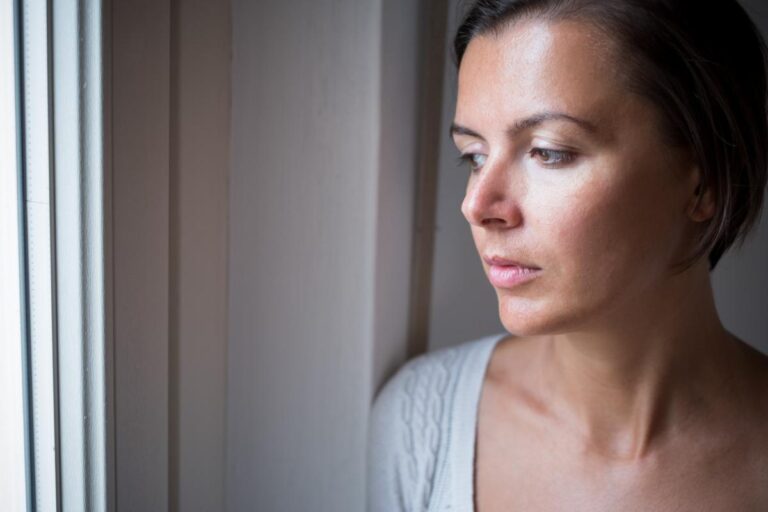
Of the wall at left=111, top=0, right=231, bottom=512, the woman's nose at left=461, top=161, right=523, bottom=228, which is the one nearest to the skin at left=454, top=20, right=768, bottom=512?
the woman's nose at left=461, top=161, right=523, bottom=228

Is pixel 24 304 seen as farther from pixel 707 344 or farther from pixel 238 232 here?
pixel 707 344

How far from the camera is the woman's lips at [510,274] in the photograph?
823mm

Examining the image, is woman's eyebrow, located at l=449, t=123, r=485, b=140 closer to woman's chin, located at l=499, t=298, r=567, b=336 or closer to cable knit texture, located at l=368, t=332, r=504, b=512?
woman's chin, located at l=499, t=298, r=567, b=336

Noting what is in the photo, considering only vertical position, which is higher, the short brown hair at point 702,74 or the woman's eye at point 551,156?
the short brown hair at point 702,74

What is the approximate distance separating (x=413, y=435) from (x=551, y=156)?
538 mm

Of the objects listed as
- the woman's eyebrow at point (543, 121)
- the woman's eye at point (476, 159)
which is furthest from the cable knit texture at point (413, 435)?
the woman's eyebrow at point (543, 121)

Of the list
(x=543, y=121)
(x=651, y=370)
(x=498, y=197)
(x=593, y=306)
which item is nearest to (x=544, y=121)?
(x=543, y=121)

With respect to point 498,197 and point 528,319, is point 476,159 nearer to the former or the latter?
point 498,197

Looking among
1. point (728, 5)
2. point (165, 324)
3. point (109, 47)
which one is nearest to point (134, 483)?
point (165, 324)

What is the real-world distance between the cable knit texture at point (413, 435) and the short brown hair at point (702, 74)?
0.44m

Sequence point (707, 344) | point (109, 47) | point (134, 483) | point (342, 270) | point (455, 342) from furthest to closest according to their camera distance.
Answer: point (455, 342), point (342, 270), point (707, 344), point (134, 483), point (109, 47)

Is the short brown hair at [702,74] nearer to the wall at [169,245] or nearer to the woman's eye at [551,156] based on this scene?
the woman's eye at [551,156]

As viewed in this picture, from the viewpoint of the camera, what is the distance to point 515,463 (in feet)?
3.42

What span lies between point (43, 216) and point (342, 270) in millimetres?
484
